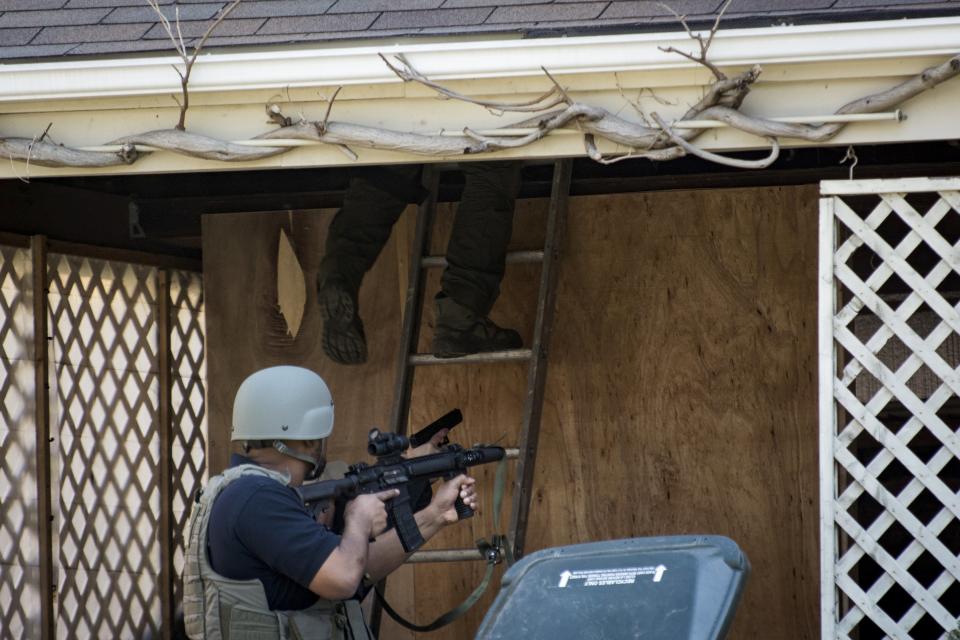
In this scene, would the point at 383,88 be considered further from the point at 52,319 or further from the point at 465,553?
the point at 52,319

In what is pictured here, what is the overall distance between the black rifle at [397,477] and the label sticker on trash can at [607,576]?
30.5 inches

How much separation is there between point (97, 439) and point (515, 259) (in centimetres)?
261

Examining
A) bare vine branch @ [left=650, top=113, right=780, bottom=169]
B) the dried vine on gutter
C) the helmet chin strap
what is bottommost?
the helmet chin strap

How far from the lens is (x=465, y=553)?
18.4 feet

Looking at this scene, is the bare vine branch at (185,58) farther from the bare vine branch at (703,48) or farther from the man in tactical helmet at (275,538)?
the bare vine branch at (703,48)

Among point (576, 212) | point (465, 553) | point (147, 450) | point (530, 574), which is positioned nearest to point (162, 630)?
point (147, 450)

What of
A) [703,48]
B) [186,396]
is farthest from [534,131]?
[186,396]

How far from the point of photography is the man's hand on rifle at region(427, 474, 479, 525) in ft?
13.7

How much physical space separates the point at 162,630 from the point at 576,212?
3180 millimetres

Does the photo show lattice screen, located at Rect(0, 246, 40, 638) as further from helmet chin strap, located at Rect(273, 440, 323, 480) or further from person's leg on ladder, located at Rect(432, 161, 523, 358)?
helmet chin strap, located at Rect(273, 440, 323, 480)

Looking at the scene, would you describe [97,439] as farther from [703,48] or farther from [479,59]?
[703,48]

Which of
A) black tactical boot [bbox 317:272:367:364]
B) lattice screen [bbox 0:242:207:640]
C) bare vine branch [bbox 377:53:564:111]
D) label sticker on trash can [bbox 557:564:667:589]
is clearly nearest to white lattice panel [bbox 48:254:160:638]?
lattice screen [bbox 0:242:207:640]

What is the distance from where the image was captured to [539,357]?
5.71 meters

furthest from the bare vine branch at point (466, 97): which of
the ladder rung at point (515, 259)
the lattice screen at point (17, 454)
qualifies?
the lattice screen at point (17, 454)
